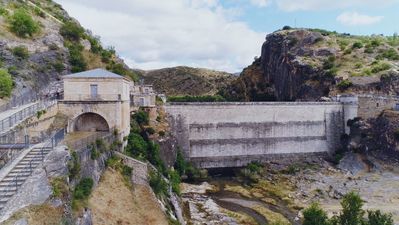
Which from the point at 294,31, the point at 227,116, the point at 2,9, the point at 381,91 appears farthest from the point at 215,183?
the point at 294,31

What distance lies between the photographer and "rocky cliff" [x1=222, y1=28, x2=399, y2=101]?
6531 cm

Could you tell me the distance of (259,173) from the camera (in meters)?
50.9

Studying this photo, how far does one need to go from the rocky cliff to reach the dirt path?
47.1 metres

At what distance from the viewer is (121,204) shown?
25938mm

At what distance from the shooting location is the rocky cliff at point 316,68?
65312mm

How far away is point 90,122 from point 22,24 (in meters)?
24.6

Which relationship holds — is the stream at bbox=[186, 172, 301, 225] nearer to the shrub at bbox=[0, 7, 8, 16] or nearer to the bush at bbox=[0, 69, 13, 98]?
the bush at bbox=[0, 69, 13, 98]

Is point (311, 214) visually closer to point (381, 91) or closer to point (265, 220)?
point (265, 220)

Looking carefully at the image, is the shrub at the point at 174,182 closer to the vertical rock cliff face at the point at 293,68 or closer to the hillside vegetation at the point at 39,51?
the hillside vegetation at the point at 39,51

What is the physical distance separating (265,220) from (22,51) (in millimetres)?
34472

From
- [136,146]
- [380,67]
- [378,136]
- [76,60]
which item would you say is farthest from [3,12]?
[380,67]

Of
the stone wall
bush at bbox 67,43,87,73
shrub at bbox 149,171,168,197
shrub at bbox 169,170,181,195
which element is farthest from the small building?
shrub at bbox 149,171,168,197

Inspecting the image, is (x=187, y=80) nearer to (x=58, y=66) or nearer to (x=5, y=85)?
(x=58, y=66)

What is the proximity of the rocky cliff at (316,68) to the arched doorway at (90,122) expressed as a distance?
4437 centimetres
